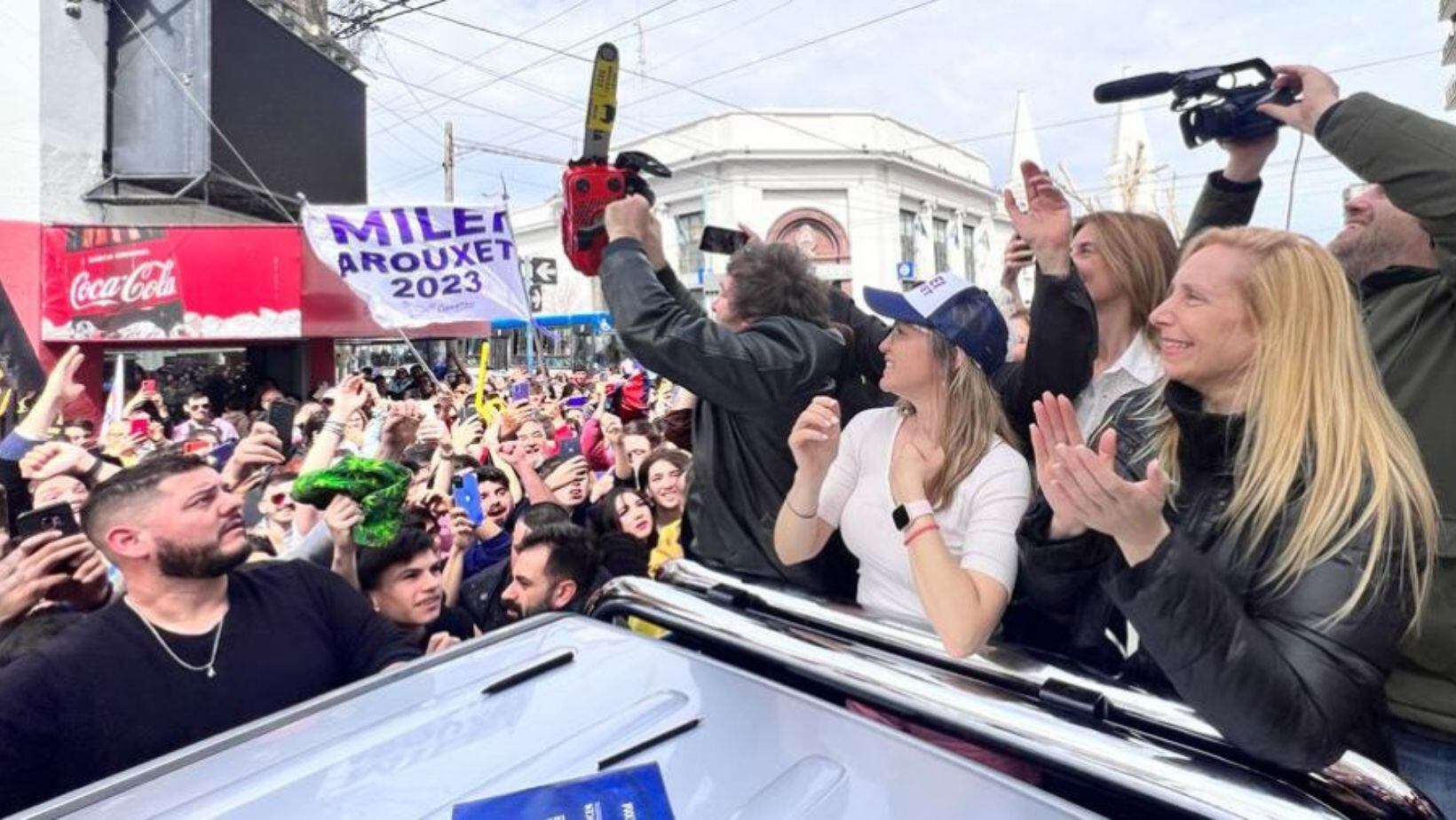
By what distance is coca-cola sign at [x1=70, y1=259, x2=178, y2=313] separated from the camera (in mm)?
9484

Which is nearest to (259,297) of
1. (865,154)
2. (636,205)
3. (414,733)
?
(636,205)

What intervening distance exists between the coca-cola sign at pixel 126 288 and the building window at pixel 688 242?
90.5ft

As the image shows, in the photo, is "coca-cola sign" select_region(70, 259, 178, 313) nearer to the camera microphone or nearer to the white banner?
the white banner

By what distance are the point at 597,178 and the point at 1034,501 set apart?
55.0 inches

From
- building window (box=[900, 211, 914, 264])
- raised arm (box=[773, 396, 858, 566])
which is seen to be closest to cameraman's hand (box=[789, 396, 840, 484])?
raised arm (box=[773, 396, 858, 566])

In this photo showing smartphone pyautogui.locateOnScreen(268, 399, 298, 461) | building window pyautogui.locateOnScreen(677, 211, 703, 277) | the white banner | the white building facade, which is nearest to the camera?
the white banner

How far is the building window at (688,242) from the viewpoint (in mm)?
36938

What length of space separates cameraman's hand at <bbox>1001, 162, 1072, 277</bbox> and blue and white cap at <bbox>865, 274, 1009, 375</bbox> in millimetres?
150

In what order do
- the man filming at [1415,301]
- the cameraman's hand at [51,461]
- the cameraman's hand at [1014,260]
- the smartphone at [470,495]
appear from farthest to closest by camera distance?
the smartphone at [470,495], the cameraman's hand at [51,461], the cameraman's hand at [1014,260], the man filming at [1415,301]

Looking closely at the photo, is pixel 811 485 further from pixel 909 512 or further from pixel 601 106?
pixel 601 106

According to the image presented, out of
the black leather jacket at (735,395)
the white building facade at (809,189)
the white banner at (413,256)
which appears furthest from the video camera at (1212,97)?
the white building facade at (809,189)

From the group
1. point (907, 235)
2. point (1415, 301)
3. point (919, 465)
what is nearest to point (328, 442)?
point (919, 465)

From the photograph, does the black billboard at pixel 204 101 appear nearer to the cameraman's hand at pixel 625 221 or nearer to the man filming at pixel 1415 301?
the cameraman's hand at pixel 625 221

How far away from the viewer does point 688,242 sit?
37312 millimetres
